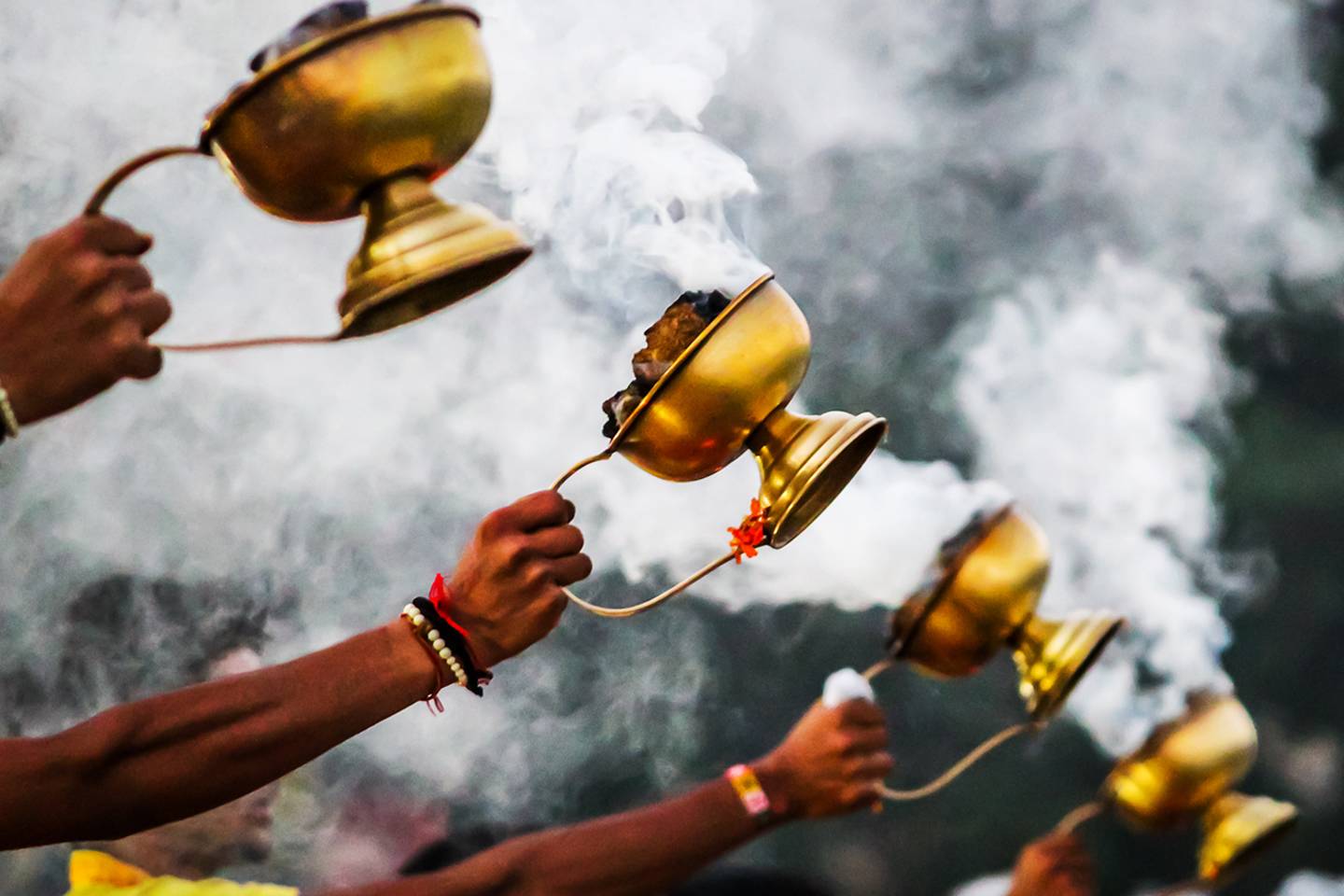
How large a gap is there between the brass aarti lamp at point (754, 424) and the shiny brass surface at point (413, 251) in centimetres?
26

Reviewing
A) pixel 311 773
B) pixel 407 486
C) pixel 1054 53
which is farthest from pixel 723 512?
pixel 1054 53

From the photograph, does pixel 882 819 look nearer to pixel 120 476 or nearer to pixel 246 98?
pixel 120 476

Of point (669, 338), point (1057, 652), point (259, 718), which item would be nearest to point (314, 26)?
point (669, 338)

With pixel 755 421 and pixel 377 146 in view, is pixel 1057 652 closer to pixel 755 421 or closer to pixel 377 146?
pixel 755 421

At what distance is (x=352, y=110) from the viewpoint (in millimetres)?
1479

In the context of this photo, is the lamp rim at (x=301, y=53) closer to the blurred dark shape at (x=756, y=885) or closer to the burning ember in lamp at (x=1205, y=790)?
the blurred dark shape at (x=756, y=885)

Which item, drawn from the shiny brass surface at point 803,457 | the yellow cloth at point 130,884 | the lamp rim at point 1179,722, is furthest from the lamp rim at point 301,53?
the lamp rim at point 1179,722

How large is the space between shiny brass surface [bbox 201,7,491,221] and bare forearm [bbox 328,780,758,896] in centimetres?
122

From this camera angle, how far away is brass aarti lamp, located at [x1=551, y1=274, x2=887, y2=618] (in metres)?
1.69

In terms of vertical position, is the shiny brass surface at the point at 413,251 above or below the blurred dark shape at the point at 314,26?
below

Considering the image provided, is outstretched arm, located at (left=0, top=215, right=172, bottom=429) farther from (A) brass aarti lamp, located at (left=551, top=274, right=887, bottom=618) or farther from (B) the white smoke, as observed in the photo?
(B) the white smoke

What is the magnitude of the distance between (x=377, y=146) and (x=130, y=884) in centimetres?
132

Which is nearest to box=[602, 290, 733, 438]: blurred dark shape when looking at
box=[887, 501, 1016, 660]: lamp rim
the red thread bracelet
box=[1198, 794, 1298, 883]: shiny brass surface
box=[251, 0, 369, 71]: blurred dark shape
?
the red thread bracelet

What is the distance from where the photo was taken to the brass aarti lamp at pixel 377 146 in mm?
1469
